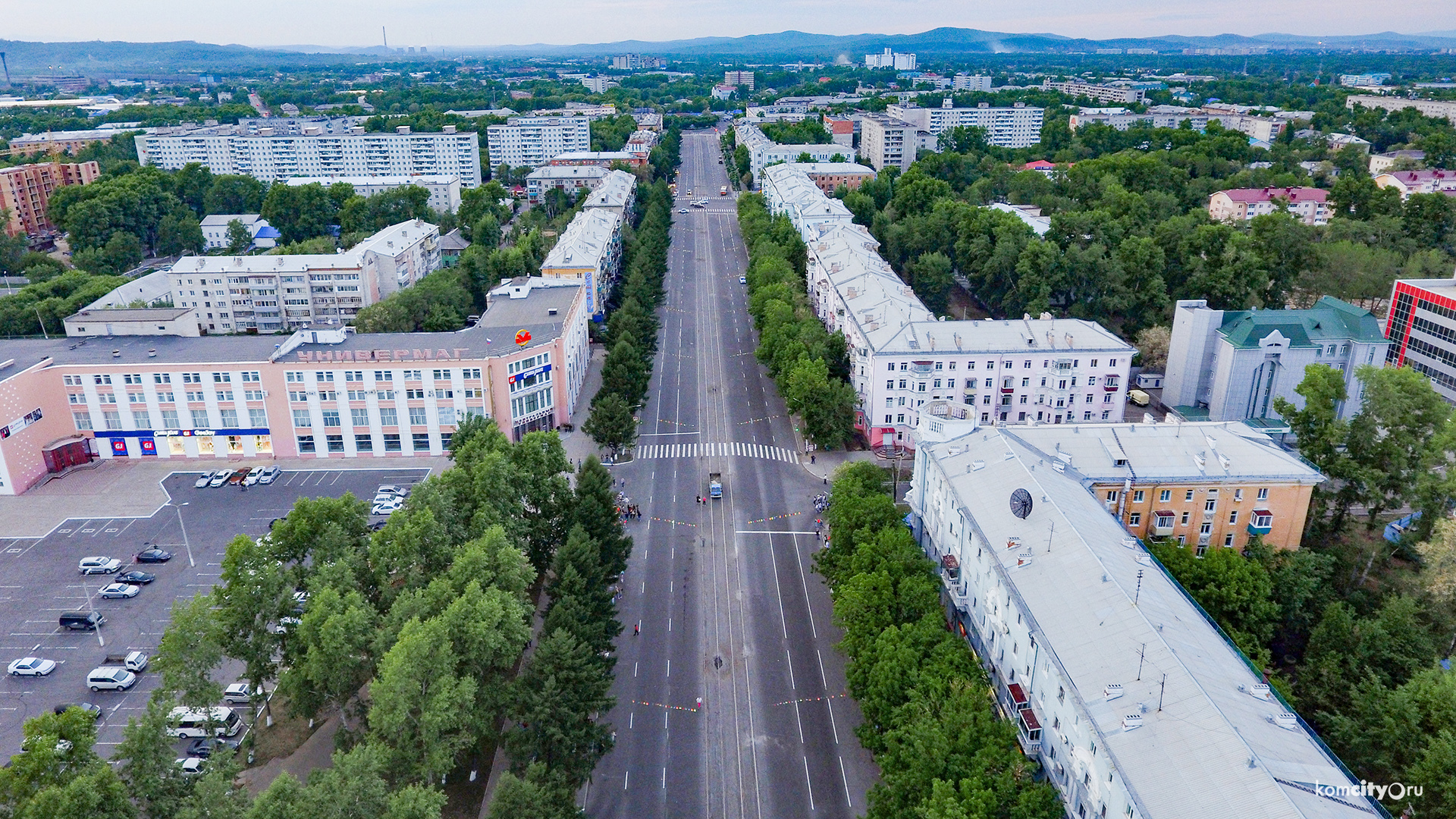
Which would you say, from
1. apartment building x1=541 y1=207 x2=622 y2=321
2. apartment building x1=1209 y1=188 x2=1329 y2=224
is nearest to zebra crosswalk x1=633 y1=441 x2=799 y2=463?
apartment building x1=541 y1=207 x2=622 y2=321

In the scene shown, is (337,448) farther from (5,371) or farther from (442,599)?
(442,599)

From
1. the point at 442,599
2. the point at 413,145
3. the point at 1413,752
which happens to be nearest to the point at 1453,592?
the point at 1413,752

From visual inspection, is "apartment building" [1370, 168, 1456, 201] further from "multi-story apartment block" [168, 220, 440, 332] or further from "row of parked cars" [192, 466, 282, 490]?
"row of parked cars" [192, 466, 282, 490]

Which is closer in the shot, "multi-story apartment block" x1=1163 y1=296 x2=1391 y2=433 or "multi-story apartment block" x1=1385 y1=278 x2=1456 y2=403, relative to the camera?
"multi-story apartment block" x1=1163 y1=296 x2=1391 y2=433

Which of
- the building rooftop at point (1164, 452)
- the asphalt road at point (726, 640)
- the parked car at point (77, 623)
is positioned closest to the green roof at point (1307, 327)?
the building rooftop at point (1164, 452)

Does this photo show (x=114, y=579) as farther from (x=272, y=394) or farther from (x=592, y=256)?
(x=592, y=256)

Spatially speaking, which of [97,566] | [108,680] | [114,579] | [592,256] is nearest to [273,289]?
[592,256]
